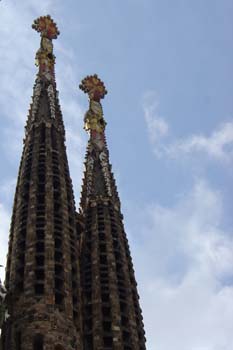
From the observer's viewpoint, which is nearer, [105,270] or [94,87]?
[105,270]

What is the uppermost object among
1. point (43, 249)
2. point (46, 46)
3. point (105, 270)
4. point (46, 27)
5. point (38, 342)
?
point (46, 27)

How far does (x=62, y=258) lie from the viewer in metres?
51.4

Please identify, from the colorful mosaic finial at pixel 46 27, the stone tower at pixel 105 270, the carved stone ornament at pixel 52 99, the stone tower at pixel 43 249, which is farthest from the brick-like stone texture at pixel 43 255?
the colorful mosaic finial at pixel 46 27

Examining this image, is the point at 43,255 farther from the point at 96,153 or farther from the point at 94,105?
the point at 94,105

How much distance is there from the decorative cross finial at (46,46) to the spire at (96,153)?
4.43 metres

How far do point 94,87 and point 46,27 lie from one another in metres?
8.48

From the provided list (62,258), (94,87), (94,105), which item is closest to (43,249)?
(62,258)

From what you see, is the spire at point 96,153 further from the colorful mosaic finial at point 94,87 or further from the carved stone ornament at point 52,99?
the carved stone ornament at point 52,99

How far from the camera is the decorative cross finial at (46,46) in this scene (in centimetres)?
7619

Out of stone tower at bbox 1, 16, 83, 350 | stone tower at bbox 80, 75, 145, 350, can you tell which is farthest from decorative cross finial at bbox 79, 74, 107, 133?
stone tower at bbox 1, 16, 83, 350

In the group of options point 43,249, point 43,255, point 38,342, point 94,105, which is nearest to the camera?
point 38,342

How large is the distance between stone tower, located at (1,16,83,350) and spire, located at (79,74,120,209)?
11.7ft

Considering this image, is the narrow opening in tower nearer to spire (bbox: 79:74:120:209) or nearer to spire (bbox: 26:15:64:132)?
spire (bbox: 79:74:120:209)

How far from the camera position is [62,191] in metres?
57.9
